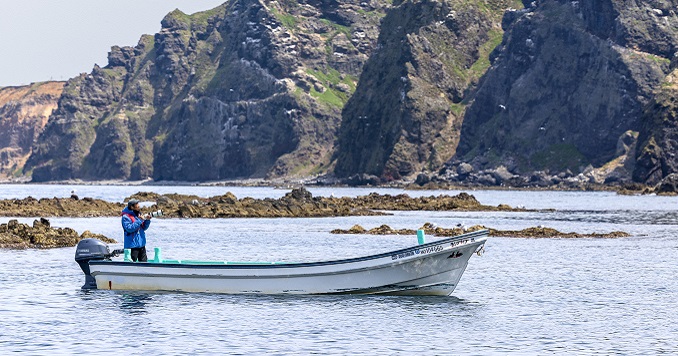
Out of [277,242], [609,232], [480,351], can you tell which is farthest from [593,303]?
[609,232]

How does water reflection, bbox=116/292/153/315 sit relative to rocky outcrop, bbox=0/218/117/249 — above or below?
below

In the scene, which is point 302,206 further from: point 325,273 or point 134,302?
point 325,273

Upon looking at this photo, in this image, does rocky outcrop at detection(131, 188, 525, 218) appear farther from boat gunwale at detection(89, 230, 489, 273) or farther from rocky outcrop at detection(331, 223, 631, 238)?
boat gunwale at detection(89, 230, 489, 273)

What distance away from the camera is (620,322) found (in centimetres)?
3556

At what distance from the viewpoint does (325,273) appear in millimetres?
39500

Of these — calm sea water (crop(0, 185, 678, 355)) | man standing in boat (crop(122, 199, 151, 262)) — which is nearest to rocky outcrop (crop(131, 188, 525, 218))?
calm sea water (crop(0, 185, 678, 355))

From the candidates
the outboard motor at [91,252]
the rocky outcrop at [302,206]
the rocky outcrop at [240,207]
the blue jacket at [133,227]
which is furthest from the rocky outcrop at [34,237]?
the rocky outcrop at [302,206]

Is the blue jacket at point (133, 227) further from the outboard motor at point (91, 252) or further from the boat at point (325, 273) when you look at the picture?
the outboard motor at point (91, 252)

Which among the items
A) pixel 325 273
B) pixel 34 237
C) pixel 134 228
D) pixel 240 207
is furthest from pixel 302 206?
pixel 325 273

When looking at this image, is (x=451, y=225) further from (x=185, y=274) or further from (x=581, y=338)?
(x=581, y=338)

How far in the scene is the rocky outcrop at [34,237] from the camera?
6353 centimetres

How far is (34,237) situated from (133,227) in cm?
2600

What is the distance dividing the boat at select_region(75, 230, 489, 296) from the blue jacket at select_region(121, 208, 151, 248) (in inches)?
33.4

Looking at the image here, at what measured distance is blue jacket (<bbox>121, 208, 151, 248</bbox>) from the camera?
1622 inches
